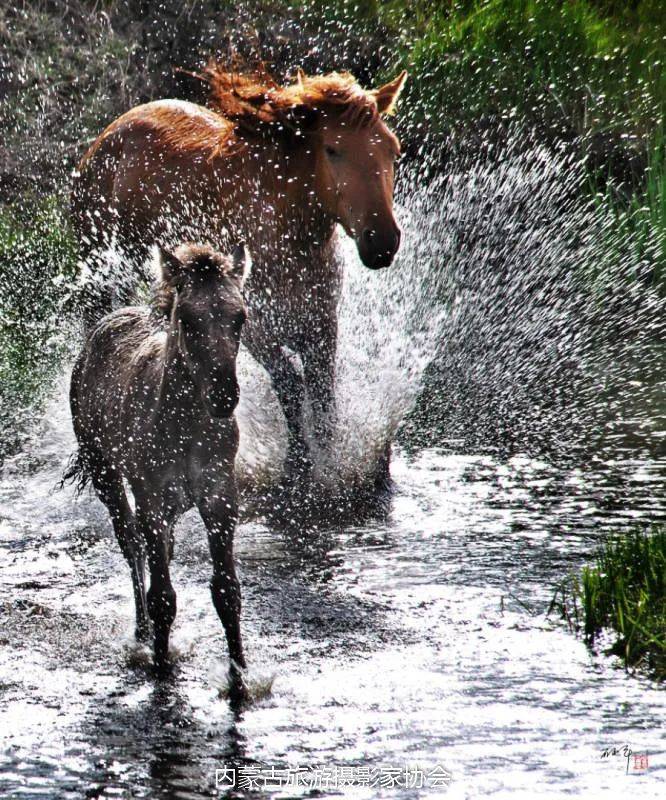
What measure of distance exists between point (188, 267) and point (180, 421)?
1.85 ft

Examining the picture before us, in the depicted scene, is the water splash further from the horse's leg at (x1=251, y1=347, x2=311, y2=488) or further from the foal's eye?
the foal's eye

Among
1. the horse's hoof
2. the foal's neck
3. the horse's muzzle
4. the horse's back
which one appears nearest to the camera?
the foal's neck

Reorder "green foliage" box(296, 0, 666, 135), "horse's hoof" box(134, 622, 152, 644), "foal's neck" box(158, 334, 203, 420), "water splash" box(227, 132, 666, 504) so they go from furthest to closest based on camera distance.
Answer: "green foliage" box(296, 0, 666, 135), "water splash" box(227, 132, 666, 504), "horse's hoof" box(134, 622, 152, 644), "foal's neck" box(158, 334, 203, 420)

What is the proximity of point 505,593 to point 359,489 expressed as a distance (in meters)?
1.54

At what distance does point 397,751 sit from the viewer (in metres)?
3.68

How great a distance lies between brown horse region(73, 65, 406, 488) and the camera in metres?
6.07

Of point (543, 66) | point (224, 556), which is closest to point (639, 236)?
point (543, 66)

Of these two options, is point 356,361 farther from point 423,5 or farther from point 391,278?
point 423,5

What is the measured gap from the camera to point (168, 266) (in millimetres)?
4219

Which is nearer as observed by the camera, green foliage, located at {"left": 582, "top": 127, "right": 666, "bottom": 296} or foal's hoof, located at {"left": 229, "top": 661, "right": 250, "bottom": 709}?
foal's hoof, located at {"left": 229, "top": 661, "right": 250, "bottom": 709}

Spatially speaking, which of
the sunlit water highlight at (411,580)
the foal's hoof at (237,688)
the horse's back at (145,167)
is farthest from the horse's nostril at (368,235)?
the foal's hoof at (237,688)
